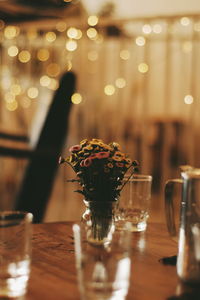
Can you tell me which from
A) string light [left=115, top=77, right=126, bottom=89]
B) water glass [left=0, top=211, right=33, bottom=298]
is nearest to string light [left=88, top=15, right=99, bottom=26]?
string light [left=115, top=77, right=126, bottom=89]

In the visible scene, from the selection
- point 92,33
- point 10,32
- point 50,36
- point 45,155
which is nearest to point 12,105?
point 10,32

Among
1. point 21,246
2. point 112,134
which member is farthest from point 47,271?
point 112,134

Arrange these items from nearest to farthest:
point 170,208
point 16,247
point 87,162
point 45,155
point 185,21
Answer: point 16,247 < point 170,208 < point 87,162 < point 45,155 < point 185,21

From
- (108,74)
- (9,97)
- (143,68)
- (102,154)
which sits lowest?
(102,154)

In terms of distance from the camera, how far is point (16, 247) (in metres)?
0.77

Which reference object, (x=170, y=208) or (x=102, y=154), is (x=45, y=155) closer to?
(x=102, y=154)

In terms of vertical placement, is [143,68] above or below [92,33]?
below

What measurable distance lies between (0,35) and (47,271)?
3089 millimetres

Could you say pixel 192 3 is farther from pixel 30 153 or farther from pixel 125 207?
pixel 125 207

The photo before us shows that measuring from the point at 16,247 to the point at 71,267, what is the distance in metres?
0.13

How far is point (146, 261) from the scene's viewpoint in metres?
0.92

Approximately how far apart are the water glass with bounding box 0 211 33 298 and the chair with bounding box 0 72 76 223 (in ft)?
4.36

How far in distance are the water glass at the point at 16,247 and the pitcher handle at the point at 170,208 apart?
0.86ft

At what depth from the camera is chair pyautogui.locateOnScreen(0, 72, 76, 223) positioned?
2.11 meters
